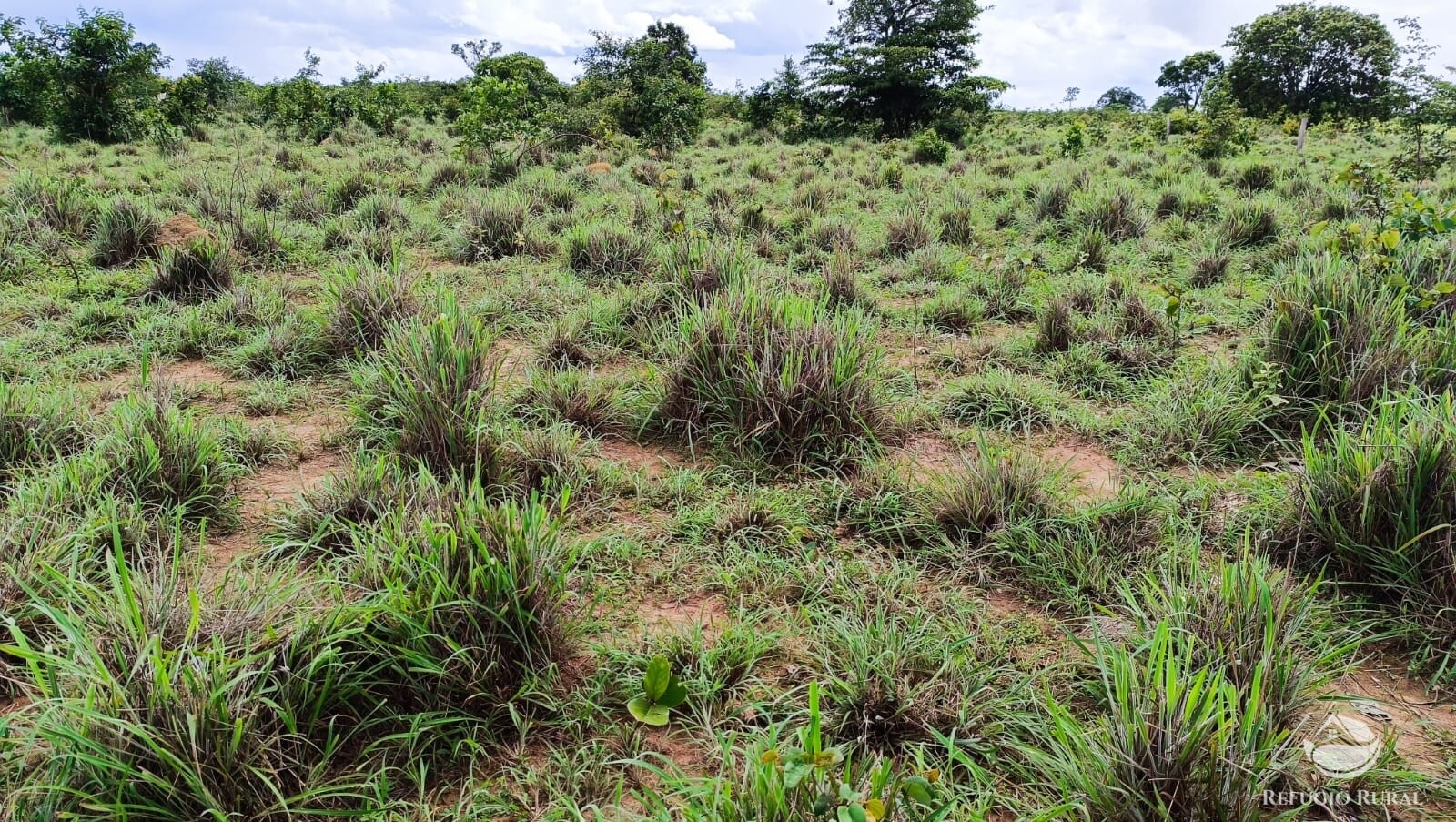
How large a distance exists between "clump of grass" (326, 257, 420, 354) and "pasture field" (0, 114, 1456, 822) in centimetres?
2

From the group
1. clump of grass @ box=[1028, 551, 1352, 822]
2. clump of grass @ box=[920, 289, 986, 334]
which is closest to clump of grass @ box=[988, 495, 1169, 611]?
clump of grass @ box=[1028, 551, 1352, 822]

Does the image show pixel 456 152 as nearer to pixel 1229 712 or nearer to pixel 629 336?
pixel 629 336

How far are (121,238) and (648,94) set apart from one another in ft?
35.8

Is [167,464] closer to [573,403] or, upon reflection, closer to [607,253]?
[573,403]

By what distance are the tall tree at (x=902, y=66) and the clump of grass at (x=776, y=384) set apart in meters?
16.9

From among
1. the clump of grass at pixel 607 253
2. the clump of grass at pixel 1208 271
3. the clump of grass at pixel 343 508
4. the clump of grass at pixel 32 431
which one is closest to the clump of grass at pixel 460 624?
the clump of grass at pixel 343 508

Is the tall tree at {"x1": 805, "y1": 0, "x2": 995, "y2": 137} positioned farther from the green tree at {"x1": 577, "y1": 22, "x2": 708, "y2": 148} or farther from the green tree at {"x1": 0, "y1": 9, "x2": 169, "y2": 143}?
the green tree at {"x1": 0, "y1": 9, "x2": 169, "y2": 143}

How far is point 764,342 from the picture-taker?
3127 millimetres

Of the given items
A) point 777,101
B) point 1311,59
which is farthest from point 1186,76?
point 777,101

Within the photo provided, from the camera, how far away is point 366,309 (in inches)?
155

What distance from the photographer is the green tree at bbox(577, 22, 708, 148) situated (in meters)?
14.5

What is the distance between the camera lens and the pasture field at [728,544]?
4.73 feet

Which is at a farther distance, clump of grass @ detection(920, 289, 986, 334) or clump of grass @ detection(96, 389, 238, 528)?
clump of grass @ detection(920, 289, 986, 334)

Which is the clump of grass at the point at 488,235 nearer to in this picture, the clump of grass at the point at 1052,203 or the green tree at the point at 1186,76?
the clump of grass at the point at 1052,203
